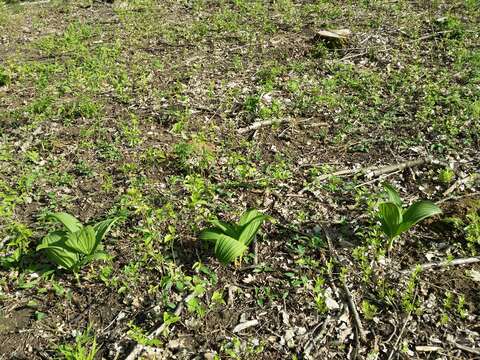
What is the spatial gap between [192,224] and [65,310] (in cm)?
160

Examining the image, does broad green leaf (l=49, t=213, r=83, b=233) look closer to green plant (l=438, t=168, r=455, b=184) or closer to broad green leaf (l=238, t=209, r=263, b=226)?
broad green leaf (l=238, t=209, r=263, b=226)

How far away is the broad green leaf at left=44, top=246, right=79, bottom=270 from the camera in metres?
4.07

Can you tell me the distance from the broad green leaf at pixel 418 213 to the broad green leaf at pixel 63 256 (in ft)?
11.1

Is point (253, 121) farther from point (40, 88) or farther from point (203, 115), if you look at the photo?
point (40, 88)

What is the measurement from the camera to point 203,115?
706 cm

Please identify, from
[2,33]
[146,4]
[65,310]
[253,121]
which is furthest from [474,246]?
[2,33]

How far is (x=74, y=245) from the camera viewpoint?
4086 millimetres

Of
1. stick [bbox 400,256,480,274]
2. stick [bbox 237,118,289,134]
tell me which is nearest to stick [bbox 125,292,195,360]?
stick [bbox 400,256,480,274]

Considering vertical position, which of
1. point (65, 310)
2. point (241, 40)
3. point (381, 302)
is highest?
point (241, 40)

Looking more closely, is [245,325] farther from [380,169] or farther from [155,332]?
[380,169]

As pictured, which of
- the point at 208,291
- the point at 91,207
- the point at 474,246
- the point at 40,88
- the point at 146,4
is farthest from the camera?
the point at 146,4

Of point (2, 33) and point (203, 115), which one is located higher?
point (2, 33)

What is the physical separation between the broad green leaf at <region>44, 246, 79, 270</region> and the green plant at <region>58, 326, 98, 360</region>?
0.70m

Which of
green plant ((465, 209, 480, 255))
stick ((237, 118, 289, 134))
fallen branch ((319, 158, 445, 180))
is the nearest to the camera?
green plant ((465, 209, 480, 255))
